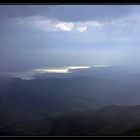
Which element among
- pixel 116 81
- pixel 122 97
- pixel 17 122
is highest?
pixel 116 81

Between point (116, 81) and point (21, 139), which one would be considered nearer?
point (21, 139)

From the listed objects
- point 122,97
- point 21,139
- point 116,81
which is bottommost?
point 21,139

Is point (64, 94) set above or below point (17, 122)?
above

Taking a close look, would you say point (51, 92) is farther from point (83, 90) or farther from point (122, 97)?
point (122, 97)

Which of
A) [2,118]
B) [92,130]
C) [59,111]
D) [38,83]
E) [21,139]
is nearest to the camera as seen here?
[21,139]

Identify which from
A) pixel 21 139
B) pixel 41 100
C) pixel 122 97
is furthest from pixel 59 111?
pixel 21 139

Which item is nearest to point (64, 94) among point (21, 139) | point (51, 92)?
point (51, 92)

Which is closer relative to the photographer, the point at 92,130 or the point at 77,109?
the point at 92,130

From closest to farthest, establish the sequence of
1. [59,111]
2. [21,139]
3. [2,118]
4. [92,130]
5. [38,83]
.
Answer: [21,139], [92,130], [2,118], [59,111], [38,83]

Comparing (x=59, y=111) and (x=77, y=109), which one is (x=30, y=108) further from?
(x=77, y=109)
